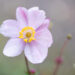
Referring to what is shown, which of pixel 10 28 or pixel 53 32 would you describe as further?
pixel 53 32

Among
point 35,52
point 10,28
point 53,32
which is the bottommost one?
point 53,32

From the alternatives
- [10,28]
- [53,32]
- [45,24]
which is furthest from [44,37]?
[53,32]

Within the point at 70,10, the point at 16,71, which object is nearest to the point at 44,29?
the point at 16,71

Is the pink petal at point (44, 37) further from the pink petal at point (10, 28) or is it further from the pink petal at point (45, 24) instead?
the pink petal at point (10, 28)

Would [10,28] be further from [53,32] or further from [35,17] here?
[53,32]

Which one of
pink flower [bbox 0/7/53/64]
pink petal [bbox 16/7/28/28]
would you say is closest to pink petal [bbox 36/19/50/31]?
pink flower [bbox 0/7/53/64]

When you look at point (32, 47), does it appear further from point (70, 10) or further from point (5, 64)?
point (70, 10)
